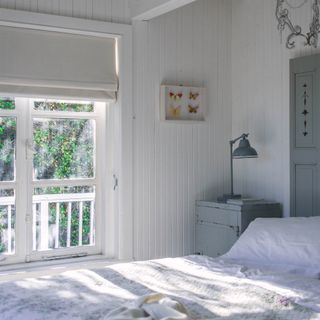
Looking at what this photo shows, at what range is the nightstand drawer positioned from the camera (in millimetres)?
3857

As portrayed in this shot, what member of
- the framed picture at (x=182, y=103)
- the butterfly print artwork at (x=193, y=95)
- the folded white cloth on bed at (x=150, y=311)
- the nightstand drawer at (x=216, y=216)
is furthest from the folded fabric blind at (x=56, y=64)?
the folded white cloth on bed at (x=150, y=311)

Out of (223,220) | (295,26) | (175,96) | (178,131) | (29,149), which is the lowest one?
(223,220)

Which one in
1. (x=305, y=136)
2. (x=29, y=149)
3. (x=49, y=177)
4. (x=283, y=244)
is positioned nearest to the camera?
(x=283, y=244)

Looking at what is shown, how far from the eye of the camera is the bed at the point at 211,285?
206 cm

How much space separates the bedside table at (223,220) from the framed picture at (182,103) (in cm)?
71

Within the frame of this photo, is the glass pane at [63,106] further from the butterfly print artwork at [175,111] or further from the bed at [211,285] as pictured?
the bed at [211,285]

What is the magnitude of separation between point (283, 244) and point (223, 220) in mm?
941

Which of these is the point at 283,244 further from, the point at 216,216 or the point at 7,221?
the point at 7,221

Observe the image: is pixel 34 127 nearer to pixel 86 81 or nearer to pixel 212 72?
pixel 86 81

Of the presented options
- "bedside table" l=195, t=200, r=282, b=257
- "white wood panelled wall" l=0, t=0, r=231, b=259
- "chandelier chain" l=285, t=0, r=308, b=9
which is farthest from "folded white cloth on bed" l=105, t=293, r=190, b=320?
"chandelier chain" l=285, t=0, r=308, b=9

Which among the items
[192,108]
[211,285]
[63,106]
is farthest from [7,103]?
[211,285]

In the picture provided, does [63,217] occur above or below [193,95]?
below

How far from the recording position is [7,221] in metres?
3.82

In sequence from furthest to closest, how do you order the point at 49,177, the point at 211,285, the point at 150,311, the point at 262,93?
the point at 262,93 < the point at 49,177 < the point at 211,285 < the point at 150,311
